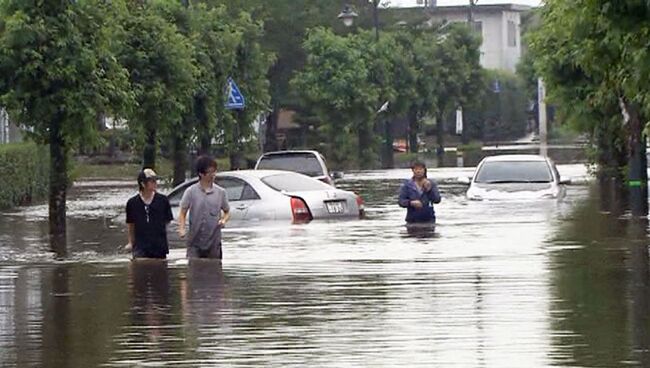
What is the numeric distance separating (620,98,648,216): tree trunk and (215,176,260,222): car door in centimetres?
1088

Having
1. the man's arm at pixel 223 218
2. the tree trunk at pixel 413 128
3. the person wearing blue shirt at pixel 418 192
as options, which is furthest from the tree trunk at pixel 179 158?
the tree trunk at pixel 413 128

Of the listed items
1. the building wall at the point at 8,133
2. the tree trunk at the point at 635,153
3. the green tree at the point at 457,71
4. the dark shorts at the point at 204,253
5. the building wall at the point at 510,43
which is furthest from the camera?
the building wall at the point at 510,43

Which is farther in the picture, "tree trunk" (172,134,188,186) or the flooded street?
"tree trunk" (172,134,188,186)

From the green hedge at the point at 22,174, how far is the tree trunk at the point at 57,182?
8.31 m

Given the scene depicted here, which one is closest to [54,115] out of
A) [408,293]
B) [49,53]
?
[49,53]

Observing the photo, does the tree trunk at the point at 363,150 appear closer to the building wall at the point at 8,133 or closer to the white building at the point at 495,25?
the building wall at the point at 8,133

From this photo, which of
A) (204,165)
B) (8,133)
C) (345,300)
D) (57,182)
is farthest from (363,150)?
(345,300)

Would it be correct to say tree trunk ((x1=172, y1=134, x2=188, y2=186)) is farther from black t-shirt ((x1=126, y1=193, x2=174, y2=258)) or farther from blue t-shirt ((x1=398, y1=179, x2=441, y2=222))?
black t-shirt ((x1=126, y1=193, x2=174, y2=258))

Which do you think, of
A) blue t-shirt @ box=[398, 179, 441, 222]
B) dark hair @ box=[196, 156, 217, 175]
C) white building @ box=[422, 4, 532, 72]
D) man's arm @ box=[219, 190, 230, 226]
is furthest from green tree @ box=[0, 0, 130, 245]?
white building @ box=[422, 4, 532, 72]

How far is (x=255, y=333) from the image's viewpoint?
497 inches

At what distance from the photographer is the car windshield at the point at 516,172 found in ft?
102

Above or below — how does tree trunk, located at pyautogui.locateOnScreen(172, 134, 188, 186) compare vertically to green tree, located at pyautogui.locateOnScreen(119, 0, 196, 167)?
below

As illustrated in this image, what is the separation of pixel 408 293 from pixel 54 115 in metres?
11.5

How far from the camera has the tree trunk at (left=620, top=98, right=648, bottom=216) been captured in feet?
114
